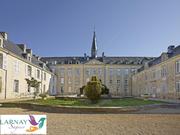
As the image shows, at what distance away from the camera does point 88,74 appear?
65.9 metres

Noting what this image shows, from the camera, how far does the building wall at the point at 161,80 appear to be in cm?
3286

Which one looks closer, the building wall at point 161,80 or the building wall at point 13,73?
the building wall at point 13,73

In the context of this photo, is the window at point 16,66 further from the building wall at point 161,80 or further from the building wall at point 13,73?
the building wall at point 161,80

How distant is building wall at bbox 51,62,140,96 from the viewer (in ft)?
215

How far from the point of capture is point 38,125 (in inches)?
273

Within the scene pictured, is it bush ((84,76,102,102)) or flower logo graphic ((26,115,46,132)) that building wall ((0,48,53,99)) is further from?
flower logo graphic ((26,115,46,132))

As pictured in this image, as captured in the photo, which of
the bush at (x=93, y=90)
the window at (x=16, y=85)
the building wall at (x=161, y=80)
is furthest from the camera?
the building wall at (x=161, y=80)

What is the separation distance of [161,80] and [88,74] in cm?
2945

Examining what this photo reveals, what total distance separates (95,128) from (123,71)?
56767 mm

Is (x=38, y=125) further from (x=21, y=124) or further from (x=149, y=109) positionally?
(x=149, y=109)

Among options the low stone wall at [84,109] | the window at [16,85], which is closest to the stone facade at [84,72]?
the window at [16,85]

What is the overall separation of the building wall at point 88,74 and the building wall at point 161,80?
1144cm

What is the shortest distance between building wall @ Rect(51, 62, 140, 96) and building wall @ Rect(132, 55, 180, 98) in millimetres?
11437

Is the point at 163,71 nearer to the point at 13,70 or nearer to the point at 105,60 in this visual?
the point at 13,70
